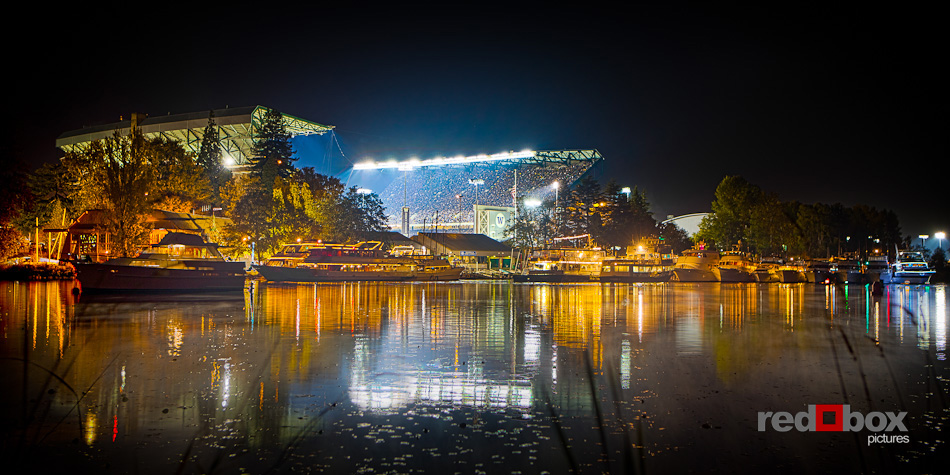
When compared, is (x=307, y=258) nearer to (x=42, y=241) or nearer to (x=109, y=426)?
(x=42, y=241)

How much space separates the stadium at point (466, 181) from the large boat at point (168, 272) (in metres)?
74.7

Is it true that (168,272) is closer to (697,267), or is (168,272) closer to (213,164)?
(213,164)

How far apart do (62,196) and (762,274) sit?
2544 inches

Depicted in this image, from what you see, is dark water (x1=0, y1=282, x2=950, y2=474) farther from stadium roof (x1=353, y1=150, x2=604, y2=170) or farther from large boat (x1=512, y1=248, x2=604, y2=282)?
stadium roof (x1=353, y1=150, x2=604, y2=170)

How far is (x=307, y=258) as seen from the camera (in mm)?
52719

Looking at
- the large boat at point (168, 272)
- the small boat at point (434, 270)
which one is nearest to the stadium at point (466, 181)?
the small boat at point (434, 270)

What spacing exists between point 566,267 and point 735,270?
53.1 ft

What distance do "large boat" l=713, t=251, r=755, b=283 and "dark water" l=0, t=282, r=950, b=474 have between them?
154 ft

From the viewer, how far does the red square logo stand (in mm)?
7086

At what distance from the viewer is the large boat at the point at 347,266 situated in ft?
164

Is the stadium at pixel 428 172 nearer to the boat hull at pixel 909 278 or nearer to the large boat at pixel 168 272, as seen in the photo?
the boat hull at pixel 909 278

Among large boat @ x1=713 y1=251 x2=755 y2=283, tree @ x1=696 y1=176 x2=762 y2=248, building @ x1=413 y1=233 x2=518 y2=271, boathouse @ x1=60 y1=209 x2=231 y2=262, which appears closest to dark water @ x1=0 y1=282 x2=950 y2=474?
boathouse @ x1=60 y1=209 x2=231 y2=262

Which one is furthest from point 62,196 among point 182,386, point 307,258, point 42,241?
point 182,386

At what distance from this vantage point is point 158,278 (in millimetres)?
30531
